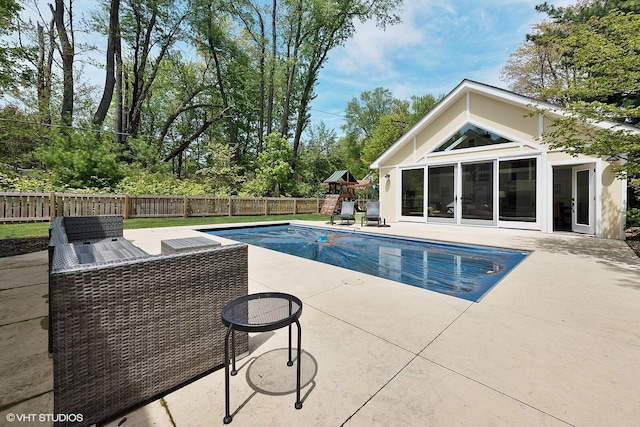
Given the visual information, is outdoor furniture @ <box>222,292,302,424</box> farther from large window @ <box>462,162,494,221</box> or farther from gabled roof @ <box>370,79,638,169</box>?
large window @ <box>462,162,494,221</box>

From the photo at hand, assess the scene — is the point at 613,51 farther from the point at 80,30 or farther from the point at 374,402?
the point at 80,30

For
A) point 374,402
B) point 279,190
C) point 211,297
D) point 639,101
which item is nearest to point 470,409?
point 374,402

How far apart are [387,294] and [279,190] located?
1618cm

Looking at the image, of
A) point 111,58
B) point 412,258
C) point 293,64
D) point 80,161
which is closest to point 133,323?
point 412,258

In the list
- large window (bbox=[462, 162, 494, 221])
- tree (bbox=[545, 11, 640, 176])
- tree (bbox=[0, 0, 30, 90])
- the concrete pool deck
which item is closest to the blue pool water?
the concrete pool deck

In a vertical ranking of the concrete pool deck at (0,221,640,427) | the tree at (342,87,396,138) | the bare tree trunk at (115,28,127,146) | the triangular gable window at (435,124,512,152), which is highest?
the tree at (342,87,396,138)

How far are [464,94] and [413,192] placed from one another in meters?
4.02

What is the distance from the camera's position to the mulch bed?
5100 millimetres

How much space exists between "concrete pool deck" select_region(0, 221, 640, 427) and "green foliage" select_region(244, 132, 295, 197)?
14.1m

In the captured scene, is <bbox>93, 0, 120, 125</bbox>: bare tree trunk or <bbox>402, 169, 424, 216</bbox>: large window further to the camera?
<bbox>93, 0, 120, 125</bbox>: bare tree trunk

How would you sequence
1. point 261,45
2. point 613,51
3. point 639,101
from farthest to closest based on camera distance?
point 261,45 < point 639,101 < point 613,51

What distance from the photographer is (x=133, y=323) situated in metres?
1.43

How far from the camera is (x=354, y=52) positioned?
1975 centimetres

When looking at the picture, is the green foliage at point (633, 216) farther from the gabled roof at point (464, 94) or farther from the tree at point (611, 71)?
the gabled roof at point (464, 94)
